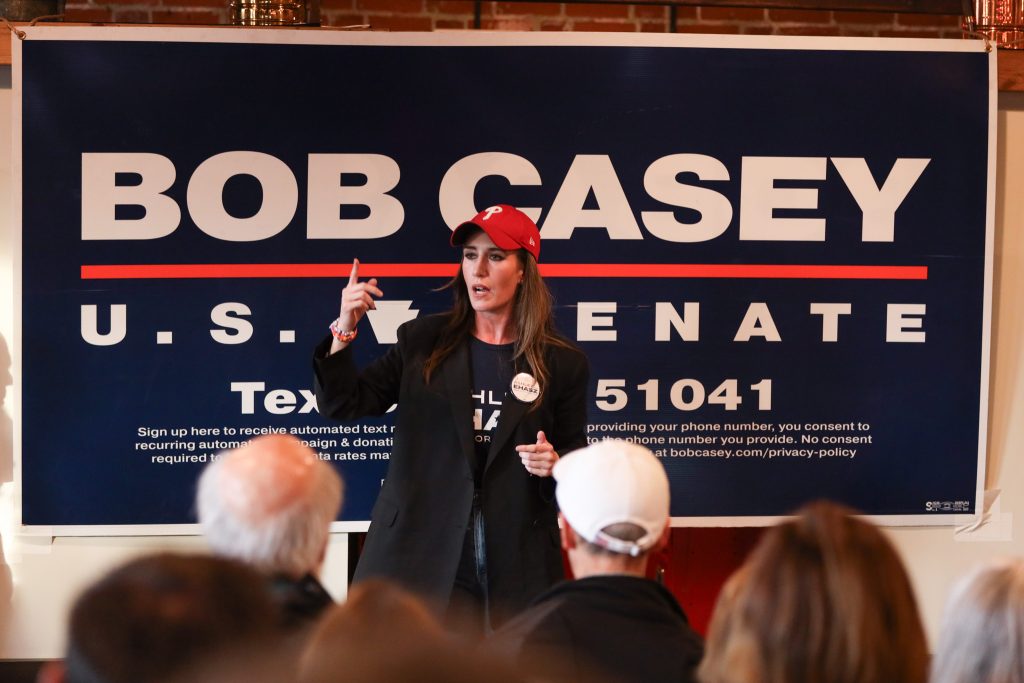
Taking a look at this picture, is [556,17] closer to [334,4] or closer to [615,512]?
[334,4]

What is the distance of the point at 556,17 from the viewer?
4.12 metres

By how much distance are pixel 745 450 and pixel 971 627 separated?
7.18 feet

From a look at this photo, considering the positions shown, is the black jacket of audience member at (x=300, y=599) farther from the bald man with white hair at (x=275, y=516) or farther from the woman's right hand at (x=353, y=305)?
the woman's right hand at (x=353, y=305)

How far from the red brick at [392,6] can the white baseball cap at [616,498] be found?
2.55m

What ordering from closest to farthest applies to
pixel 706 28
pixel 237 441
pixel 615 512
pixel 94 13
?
1. pixel 615 512
2. pixel 237 441
3. pixel 94 13
4. pixel 706 28

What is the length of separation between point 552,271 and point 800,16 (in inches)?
56.4

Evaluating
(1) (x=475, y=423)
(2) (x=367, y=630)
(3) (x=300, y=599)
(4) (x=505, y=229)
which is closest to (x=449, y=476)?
(1) (x=475, y=423)

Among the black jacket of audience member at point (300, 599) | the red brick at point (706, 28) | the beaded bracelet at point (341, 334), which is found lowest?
the black jacket of audience member at point (300, 599)

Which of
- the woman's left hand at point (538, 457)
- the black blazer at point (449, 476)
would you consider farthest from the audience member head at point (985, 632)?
the black blazer at point (449, 476)

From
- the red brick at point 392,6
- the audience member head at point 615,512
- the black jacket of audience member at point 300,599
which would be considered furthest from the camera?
the red brick at point 392,6

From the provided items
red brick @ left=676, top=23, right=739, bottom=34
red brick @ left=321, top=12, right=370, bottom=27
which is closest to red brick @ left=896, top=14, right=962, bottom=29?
red brick @ left=676, top=23, right=739, bottom=34

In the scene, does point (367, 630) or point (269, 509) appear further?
point (269, 509)

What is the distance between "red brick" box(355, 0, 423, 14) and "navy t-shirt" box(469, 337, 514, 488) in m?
1.69

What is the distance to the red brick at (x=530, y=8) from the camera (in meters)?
4.11
